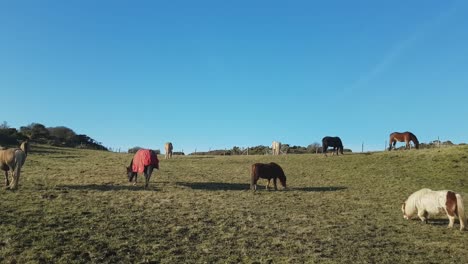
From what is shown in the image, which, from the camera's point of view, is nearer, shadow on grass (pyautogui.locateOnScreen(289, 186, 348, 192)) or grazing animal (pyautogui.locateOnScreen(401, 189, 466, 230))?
grazing animal (pyautogui.locateOnScreen(401, 189, 466, 230))

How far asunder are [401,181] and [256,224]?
673 inches

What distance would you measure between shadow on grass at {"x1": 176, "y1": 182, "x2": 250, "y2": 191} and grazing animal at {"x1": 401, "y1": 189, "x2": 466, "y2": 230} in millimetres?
9418

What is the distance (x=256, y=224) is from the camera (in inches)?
586

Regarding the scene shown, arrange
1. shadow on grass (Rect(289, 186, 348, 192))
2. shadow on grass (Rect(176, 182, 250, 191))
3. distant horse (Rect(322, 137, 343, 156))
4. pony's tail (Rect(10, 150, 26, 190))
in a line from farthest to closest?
distant horse (Rect(322, 137, 343, 156)) < shadow on grass (Rect(289, 186, 348, 192)) < shadow on grass (Rect(176, 182, 250, 191)) < pony's tail (Rect(10, 150, 26, 190))

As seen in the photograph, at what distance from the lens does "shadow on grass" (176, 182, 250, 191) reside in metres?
23.4

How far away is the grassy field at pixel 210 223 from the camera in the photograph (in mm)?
11164

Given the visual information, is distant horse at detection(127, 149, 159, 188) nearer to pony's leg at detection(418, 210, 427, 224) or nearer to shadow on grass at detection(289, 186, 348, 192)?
shadow on grass at detection(289, 186, 348, 192)

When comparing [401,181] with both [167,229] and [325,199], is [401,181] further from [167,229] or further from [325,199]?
[167,229]

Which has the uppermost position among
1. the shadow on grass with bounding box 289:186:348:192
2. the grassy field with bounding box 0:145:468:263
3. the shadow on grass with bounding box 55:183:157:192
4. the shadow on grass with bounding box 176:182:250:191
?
the shadow on grass with bounding box 289:186:348:192

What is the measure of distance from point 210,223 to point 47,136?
60252 millimetres

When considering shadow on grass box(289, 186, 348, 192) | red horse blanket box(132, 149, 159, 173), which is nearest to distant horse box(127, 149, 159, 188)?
red horse blanket box(132, 149, 159, 173)

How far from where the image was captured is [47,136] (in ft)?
223

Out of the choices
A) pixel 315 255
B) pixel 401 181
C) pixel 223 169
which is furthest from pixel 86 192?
pixel 401 181

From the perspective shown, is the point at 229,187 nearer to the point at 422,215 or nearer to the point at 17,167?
the point at 17,167
